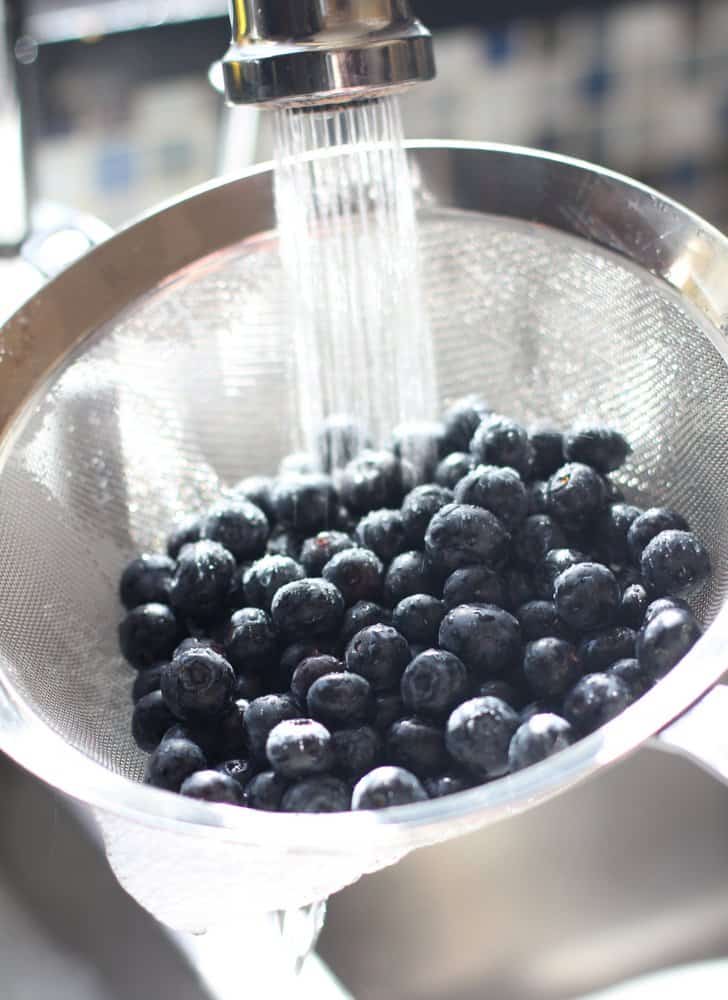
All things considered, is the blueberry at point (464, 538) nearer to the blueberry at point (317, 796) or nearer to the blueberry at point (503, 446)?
the blueberry at point (503, 446)

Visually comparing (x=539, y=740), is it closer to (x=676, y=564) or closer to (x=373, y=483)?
(x=676, y=564)

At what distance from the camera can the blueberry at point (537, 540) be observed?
0.79 metres

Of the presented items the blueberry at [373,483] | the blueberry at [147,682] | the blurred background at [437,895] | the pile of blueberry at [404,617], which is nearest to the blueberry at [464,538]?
the pile of blueberry at [404,617]

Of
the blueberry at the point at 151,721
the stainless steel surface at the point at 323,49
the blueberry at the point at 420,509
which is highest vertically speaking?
the stainless steel surface at the point at 323,49

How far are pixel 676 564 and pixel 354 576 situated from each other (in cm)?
22

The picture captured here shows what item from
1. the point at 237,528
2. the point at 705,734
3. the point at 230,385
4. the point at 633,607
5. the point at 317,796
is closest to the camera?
the point at 705,734

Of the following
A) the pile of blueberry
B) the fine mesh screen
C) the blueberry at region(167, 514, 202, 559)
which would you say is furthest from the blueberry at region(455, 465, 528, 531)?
the blueberry at region(167, 514, 202, 559)

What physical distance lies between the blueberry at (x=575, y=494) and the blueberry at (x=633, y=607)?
8 centimetres

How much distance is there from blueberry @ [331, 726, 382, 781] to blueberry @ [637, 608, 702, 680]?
172 millimetres

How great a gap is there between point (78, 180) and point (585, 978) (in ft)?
4.91

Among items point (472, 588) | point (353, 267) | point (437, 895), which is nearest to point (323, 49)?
point (353, 267)

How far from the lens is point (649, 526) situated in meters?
0.77

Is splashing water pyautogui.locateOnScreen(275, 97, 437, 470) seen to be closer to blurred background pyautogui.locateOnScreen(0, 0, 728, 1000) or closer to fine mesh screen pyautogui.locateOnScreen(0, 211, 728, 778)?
fine mesh screen pyautogui.locateOnScreen(0, 211, 728, 778)

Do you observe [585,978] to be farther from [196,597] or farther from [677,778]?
[196,597]
